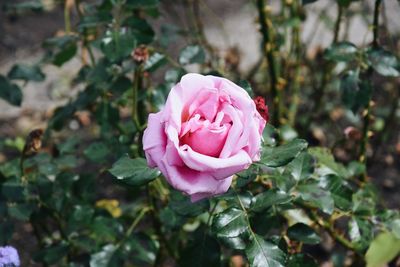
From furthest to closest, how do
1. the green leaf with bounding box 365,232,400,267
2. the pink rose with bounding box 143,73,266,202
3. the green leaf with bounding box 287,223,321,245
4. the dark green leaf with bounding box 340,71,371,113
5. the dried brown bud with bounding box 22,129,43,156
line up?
the green leaf with bounding box 365,232,400,267 → the dark green leaf with bounding box 340,71,371,113 → the dried brown bud with bounding box 22,129,43,156 → the green leaf with bounding box 287,223,321,245 → the pink rose with bounding box 143,73,266,202

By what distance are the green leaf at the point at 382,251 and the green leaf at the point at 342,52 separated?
0.47 m

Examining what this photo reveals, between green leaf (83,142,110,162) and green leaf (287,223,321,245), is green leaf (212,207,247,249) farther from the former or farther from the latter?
green leaf (83,142,110,162)

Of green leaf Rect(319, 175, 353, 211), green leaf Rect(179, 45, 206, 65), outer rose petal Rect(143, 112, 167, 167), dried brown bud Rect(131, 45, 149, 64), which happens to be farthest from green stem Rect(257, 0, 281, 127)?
outer rose petal Rect(143, 112, 167, 167)

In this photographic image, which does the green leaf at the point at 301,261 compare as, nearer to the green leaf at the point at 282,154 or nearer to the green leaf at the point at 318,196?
the green leaf at the point at 318,196

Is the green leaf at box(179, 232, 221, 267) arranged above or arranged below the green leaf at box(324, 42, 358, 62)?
below

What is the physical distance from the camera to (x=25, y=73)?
5.86 ft

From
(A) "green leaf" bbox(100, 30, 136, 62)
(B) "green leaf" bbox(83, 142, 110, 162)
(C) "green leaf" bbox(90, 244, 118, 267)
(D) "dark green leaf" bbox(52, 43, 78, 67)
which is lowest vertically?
(C) "green leaf" bbox(90, 244, 118, 267)

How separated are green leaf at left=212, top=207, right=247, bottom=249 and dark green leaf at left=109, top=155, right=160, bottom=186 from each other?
0.14 meters

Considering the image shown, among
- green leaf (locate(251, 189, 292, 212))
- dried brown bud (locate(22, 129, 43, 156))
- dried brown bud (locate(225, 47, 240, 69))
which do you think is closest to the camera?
green leaf (locate(251, 189, 292, 212))

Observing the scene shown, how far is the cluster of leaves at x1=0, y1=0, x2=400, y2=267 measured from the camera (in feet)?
3.99

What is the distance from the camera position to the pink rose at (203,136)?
0.97 m

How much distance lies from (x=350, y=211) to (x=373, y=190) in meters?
0.39

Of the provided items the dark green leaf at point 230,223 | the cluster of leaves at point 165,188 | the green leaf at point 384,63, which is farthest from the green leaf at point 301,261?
the green leaf at point 384,63

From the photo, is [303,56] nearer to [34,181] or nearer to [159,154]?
[34,181]
